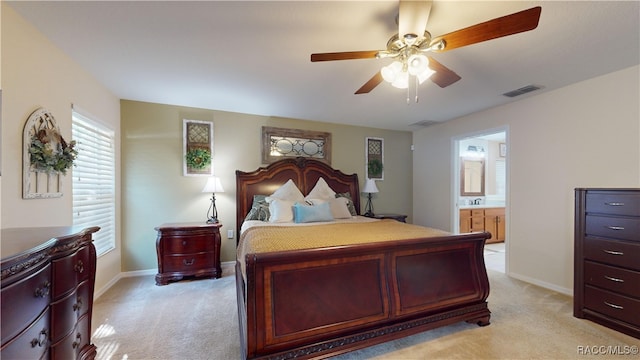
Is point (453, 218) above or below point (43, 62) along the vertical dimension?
below

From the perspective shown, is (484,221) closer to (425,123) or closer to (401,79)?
(425,123)

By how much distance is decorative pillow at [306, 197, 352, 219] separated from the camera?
4027mm

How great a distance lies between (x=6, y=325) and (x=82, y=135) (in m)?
2.55

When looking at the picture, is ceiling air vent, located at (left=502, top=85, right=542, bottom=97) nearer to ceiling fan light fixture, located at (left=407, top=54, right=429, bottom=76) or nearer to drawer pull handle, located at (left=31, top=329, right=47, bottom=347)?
ceiling fan light fixture, located at (left=407, top=54, right=429, bottom=76)

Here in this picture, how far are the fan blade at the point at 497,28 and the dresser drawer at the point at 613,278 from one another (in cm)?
240

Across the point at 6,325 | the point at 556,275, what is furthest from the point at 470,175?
the point at 6,325

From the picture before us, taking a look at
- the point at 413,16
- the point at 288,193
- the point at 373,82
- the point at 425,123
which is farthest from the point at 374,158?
the point at 413,16

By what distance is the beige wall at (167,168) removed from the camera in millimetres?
3660

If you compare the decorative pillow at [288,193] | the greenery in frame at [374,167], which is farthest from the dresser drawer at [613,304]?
the decorative pillow at [288,193]

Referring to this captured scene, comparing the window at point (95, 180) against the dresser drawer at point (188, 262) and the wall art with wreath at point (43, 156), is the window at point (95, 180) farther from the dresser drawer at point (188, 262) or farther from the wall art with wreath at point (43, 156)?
the dresser drawer at point (188, 262)

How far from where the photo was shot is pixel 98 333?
2.24 metres

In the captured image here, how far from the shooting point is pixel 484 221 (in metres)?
5.71

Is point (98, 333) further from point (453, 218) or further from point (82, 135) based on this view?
point (453, 218)

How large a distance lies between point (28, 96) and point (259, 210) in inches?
99.7
